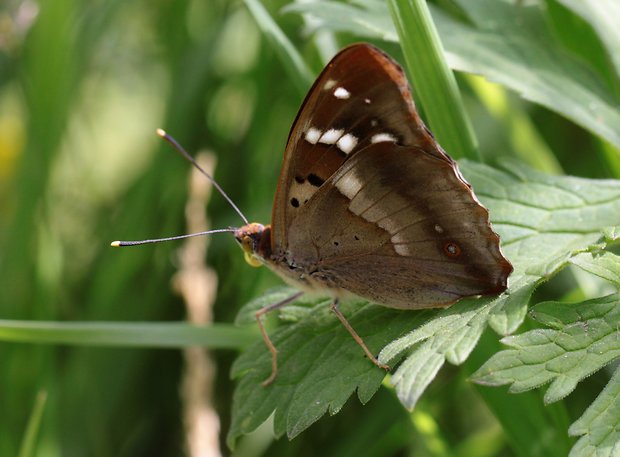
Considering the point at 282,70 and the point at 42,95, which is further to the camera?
the point at 282,70

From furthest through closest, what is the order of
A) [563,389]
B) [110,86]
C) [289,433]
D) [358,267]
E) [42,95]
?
[110,86]
[42,95]
[358,267]
[289,433]
[563,389]

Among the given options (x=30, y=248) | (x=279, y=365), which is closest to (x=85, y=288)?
(x=30, y=248)

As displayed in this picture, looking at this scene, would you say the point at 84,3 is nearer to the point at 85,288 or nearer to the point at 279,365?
the point at 85,288

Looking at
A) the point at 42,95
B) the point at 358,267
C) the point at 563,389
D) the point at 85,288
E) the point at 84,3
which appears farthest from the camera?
the point at 84,3

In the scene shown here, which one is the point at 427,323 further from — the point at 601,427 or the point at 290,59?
the point at 290,59

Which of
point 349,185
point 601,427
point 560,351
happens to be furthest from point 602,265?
point 349,185

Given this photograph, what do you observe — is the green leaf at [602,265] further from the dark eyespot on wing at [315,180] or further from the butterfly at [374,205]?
the dark eyespot on wing at [315,180]

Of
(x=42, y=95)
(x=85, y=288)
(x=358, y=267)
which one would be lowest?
(x=85, y=288)

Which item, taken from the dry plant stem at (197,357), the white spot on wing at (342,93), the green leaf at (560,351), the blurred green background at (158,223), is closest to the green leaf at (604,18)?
the blurred green background at (158,223)
